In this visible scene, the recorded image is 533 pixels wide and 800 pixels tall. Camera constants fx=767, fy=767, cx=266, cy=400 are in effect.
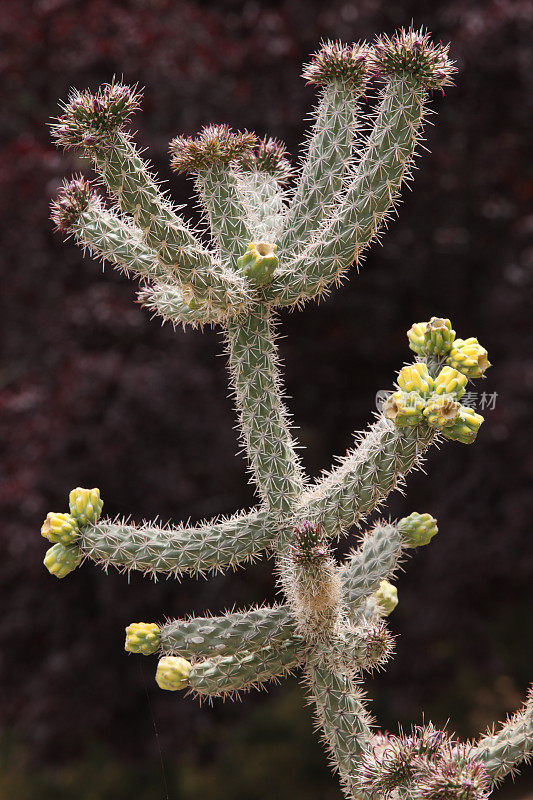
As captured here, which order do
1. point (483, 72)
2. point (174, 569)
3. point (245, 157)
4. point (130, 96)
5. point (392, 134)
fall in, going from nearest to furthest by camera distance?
point (130, 96) < point (392, 134) < point (174, 569) < point (245, 157) < point (483, 72)

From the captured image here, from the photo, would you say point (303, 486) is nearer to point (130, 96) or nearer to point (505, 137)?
point (130, 96)

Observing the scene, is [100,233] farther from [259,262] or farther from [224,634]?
[224,634]

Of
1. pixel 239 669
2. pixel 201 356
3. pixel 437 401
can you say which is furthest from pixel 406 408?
pixel 201 356

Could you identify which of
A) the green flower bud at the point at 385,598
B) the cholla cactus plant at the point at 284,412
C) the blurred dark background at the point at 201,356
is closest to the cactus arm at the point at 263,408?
the cholla cactus plant at the point at 284,412

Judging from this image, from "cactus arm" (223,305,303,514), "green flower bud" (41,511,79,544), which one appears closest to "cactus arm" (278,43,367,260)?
"cactus arm" (223,305,303,514)

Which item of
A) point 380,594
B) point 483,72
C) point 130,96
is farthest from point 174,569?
point 483,72

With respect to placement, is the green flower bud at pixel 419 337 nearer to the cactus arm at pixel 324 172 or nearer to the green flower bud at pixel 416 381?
the green flower bud at pixel 416 381

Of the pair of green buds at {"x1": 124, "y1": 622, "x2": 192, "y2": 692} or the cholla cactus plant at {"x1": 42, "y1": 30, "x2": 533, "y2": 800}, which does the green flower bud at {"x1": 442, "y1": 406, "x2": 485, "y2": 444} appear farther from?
the pair of green buds at {"x1": 124, "y1": 622, "x2": 192, "y2": 692}
